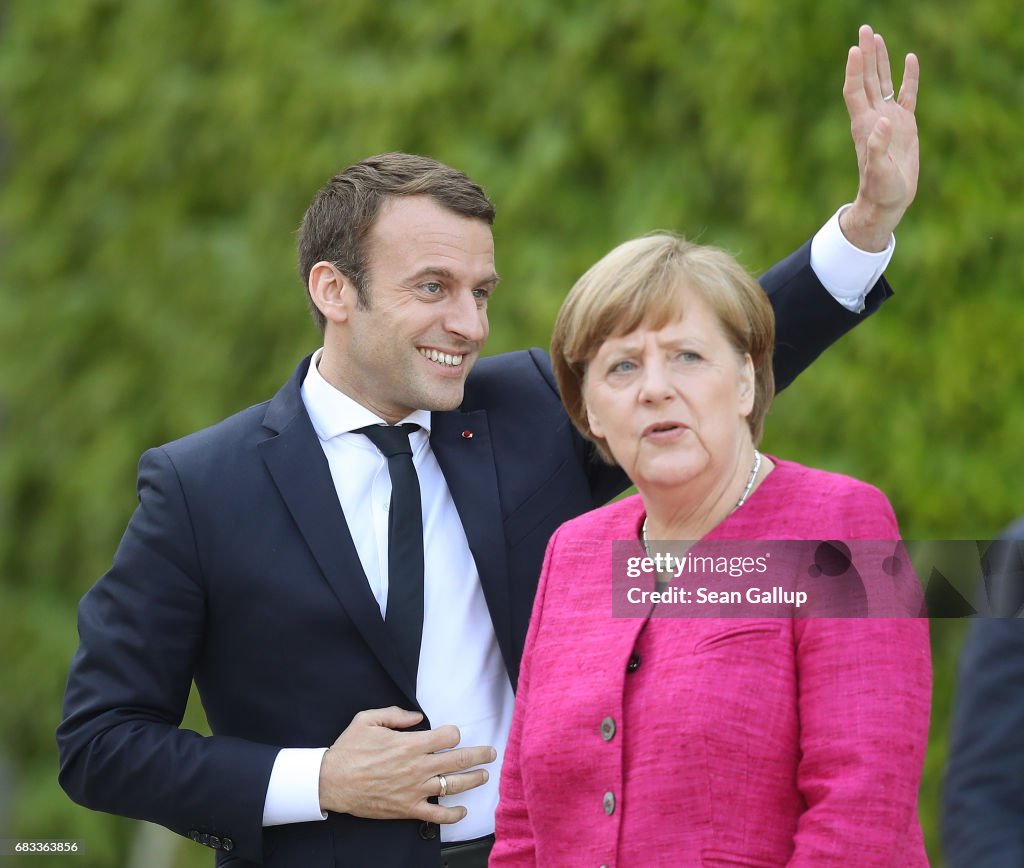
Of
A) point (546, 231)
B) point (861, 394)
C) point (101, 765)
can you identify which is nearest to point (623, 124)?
point (546, 231)

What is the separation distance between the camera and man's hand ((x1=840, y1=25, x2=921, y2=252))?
8.03ft

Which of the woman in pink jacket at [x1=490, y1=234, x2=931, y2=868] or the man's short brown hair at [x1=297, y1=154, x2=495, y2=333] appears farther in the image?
the man's short brown hair at [x1=297, y1=154, x2=495, y2=333]

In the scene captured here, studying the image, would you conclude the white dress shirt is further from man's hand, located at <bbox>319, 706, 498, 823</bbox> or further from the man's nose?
the man's nose

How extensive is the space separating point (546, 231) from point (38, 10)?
7.15 feet

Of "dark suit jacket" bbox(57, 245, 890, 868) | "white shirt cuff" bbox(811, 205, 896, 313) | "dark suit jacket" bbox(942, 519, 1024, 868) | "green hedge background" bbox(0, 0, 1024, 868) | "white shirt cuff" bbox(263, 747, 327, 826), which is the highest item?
"green hedge background" bbox(0, 0, 1024, 868)

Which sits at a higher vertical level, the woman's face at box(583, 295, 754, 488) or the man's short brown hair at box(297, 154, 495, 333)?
the man's short brown hair at box(297, 154, 495, 333)

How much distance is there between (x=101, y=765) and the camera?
8.35 ft

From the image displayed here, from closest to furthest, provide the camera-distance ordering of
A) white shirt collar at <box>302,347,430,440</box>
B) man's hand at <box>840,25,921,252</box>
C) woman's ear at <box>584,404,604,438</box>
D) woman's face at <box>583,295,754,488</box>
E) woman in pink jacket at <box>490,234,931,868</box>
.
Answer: woman in pink jacket at <box>490,234,931,868</box>
woman's face at <box>583,295,754,488</box>
woman's ear at <box>584,404,604,438</box>
man's hand at <box>840,25,921,252</box>
white shirt collar at <box>302,347,430,440</box>

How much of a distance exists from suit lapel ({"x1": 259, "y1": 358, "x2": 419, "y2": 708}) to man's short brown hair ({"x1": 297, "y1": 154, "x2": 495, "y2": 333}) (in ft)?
0.97

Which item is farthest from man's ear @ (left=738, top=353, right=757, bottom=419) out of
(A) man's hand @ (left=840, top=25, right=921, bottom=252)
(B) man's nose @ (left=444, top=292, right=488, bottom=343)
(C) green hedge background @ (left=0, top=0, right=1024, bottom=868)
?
(C) green hedge background @ (left=0, top=0, right=1024, bottom=868)

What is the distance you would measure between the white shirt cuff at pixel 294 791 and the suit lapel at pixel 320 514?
8.5 inches

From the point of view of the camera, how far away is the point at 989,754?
1535mm

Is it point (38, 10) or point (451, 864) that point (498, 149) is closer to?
point (38, 10)

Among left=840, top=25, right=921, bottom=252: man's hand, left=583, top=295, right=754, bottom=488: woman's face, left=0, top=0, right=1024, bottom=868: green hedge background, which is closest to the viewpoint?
left=583, top=295, right=754, bottom=488: woman's face
